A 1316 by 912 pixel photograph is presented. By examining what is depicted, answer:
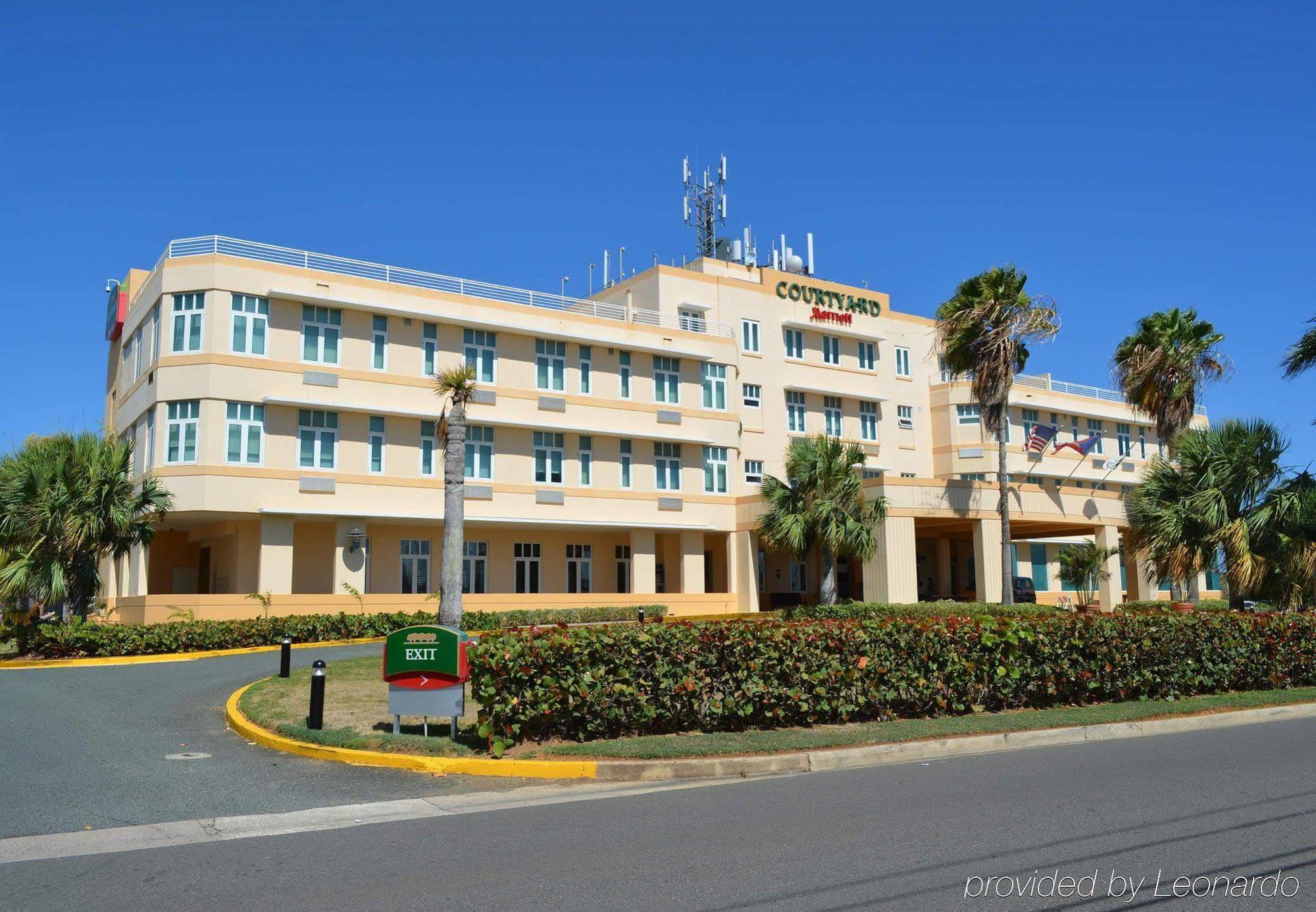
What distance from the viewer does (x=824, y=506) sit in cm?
3588

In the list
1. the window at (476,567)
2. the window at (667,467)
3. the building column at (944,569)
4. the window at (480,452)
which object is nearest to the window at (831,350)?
the building column at (944,569)

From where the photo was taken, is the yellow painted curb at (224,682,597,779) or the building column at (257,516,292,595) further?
the building column at (257,516,292,595)

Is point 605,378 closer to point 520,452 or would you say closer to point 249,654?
point 520,452

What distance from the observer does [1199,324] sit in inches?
1457

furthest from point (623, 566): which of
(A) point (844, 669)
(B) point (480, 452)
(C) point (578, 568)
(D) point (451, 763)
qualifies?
(D) point (451, 763)

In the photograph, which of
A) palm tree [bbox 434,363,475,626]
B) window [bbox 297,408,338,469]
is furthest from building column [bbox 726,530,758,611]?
palm tree [bbox 434,363,475,626]

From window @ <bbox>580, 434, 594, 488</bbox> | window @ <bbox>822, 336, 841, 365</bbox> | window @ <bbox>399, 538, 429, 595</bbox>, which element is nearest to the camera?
window @ <bbox>399, 538, 429, 595</bbox>

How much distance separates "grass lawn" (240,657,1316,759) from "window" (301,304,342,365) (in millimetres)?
19497

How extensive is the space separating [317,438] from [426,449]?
3.90 m

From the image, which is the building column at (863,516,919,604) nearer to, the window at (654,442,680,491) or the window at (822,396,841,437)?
the window at (654,442,680,491)

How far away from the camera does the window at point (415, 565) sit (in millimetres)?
38906

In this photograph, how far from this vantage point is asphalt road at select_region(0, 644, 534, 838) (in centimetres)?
973

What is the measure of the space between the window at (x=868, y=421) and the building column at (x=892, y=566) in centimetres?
1539

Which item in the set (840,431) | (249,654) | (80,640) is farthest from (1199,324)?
(80,640)
